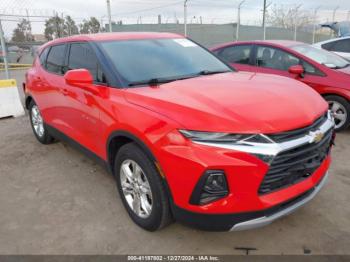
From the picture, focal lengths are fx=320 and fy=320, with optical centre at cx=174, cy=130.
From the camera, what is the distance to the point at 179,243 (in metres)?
2.71

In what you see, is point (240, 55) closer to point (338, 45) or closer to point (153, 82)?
point (338, 45)

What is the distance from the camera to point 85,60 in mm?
3494

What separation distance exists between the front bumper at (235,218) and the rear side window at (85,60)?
155 centimetres

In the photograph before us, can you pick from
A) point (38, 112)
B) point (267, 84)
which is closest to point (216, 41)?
point (38, 112)

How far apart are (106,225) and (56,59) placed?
97.0 inches

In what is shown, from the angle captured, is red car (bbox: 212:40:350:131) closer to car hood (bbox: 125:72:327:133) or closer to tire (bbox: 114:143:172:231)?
car hood (bbox: 125:72:327:133)

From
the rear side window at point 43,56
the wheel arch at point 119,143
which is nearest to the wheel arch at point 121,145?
the wheel arch at point 119,143

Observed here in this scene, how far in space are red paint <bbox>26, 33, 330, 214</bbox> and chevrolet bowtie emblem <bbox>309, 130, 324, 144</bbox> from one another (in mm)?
96

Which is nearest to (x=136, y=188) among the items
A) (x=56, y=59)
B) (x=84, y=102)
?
(x=84, y=102)

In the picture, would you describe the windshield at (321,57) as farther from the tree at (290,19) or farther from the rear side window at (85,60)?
the tree at (290,19)

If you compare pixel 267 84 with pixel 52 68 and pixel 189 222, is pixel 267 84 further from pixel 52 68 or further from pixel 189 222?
pixel 52 68

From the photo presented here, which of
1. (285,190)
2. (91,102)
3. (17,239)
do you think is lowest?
(17,239)

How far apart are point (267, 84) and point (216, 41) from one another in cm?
1951

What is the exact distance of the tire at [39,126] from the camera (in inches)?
197
